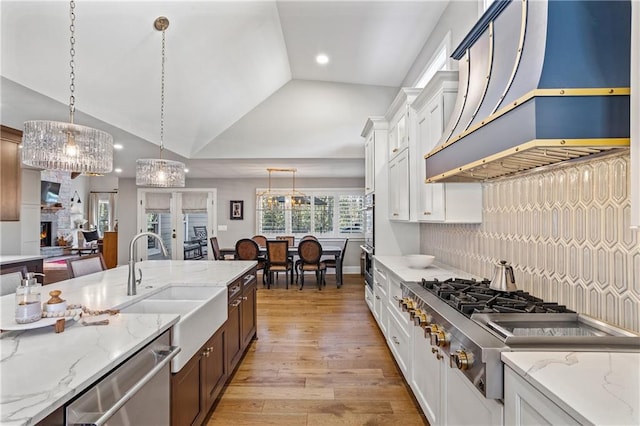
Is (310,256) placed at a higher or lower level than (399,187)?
lower

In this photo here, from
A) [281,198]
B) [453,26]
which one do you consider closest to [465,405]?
[453,26]

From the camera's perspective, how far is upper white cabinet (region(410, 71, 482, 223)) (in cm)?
247

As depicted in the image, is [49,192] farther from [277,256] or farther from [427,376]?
[427,376]

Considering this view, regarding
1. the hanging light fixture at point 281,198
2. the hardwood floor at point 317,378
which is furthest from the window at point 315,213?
the hardwood floor at point 317,378

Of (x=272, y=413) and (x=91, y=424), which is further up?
(x=91, y=424)

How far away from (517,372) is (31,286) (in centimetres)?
199

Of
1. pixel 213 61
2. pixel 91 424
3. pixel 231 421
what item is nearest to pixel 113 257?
pixel 213 61

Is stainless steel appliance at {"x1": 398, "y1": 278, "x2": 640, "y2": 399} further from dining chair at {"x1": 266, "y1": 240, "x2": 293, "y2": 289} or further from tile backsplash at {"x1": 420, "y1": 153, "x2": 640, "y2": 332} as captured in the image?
dining chair at {"x1": 266, "y1": 240, "x2": 293, "y2": 289}

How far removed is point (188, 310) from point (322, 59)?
3.93m

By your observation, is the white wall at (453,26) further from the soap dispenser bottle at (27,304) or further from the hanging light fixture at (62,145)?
the soap dispenser bottle at (27,304)

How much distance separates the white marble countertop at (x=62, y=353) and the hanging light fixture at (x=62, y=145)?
34.3 inches

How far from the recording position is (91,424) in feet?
3.11

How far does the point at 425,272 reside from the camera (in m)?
2.84

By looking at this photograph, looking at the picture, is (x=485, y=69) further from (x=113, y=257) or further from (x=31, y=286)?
(x=113, y=257)
